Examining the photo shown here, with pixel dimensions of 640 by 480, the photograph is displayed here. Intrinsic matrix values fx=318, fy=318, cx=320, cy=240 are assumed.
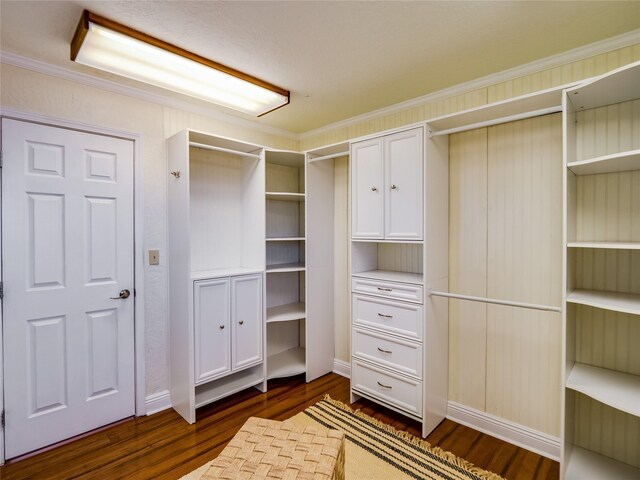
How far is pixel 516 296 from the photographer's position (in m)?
2.18

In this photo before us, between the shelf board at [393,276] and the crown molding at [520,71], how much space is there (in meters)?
1.42

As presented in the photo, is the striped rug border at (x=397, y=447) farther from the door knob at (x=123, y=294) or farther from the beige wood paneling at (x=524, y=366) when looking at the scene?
the door knob at (x=123, y=294)

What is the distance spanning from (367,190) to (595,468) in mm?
2136

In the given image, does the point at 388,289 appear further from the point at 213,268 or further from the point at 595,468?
the point at 213,268

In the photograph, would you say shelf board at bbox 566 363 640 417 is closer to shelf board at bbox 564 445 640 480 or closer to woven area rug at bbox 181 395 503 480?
shelf board at bbox 564 445 640 480

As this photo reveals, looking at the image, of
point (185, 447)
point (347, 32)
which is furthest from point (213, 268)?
point (347, 32)

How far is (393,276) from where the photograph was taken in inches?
101

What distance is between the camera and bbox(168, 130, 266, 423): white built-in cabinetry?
2441 mm

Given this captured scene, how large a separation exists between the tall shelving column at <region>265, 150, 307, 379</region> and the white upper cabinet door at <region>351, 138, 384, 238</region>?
0.74 meters

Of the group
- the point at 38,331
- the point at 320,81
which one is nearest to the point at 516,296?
the point at 320,81

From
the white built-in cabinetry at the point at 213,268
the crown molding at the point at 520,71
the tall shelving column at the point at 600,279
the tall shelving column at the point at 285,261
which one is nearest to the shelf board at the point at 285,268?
the tall shelving column at the point at 285,261

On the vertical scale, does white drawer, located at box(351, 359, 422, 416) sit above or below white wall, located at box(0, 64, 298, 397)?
below

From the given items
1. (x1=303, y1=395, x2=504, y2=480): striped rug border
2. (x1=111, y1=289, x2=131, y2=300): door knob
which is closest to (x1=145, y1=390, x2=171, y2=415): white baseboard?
(x1=111, y1=289, x2=131, y2=300): door knob

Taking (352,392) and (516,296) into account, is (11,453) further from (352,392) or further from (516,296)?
(516,296)
